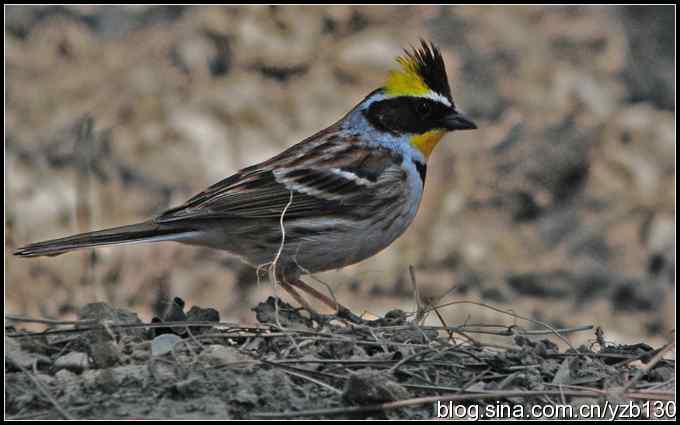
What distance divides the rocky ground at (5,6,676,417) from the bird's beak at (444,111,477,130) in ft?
9.77

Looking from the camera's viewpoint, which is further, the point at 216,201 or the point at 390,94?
the point at 390,94

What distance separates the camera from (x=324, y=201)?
7.59 meters

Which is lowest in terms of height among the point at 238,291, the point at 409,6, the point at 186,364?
the point at 186,364

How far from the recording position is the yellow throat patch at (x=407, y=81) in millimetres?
8070

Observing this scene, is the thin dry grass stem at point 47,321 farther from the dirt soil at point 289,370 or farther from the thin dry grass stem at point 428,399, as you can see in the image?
the thin dry grass stem at point 428,399

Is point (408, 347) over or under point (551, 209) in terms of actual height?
under

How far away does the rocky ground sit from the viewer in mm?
11188

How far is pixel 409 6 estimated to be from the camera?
44.2ft

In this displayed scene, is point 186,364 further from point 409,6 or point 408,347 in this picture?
point 409,6

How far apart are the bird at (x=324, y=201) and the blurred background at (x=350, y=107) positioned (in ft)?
9.89

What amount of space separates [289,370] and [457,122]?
124 inches

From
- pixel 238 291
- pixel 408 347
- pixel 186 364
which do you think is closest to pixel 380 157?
pixel 408 347

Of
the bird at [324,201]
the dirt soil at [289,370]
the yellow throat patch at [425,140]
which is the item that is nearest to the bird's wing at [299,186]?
the bird at [324,201]

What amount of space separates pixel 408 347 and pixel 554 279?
597 centimetres
